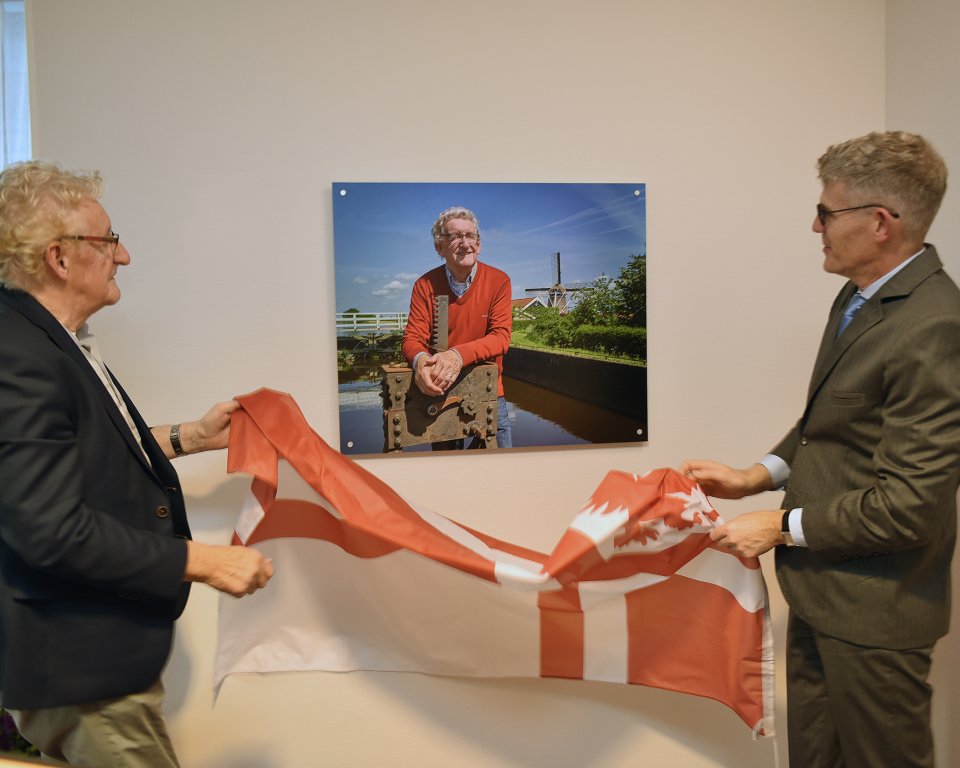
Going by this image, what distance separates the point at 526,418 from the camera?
83.6 inches

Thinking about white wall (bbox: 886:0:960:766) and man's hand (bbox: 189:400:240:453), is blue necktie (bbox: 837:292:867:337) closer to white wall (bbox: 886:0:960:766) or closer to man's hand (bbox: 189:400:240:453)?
white wall (bbox: 886:0:960:766)

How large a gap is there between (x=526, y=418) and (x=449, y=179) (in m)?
0.70

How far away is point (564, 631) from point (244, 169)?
57.8 inches

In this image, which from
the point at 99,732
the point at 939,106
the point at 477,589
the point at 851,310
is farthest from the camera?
the point at 939,106

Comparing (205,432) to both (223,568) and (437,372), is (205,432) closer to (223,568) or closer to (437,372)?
(223,568)

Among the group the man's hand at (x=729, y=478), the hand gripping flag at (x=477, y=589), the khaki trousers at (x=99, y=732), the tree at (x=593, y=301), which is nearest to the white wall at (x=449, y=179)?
the tree at (x=593, y=301)

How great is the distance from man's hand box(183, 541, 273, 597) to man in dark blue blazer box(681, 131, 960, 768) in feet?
3.05

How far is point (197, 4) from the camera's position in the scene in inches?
77.5

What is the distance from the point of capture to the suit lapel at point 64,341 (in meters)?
1.27

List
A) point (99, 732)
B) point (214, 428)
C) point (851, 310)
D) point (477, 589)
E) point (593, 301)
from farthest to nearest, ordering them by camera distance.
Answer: point (593, 301)
point (477, 589)
point (214, 428)
point (851, 310)
point (99, 732)

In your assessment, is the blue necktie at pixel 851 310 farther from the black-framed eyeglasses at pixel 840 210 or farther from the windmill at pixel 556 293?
the windmill at pixel 556 293

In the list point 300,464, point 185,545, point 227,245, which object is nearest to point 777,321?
point 300,464

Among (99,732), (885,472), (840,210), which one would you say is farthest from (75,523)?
(840,210)

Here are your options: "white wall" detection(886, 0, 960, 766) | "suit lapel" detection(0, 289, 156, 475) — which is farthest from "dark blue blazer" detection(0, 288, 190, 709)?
"white wall" detection(886, 0, 960, 766)
